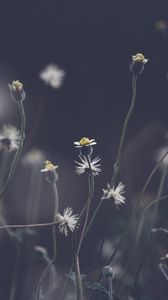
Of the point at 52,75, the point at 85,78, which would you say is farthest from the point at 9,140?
the point at 85,78

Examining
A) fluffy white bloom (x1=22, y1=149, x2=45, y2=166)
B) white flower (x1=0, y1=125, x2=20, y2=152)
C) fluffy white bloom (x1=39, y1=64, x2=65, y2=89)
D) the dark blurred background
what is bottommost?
white flower (x1=0, y1=125, x2=20, y2=152)

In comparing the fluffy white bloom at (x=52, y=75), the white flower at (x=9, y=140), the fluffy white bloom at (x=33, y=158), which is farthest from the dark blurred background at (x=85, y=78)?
the white flower at (x=9, y=140)

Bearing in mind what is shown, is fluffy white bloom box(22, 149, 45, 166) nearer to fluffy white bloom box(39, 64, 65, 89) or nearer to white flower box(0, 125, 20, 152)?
fluffy white bloom box(39, 64, 65, 89)

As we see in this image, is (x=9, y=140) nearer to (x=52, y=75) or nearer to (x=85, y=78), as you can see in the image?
(x=52, y=75)

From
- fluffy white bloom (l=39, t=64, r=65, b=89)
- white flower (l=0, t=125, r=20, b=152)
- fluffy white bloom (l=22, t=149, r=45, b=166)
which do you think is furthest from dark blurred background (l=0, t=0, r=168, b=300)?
white flower (l=0, t=125, r=20, b=152)

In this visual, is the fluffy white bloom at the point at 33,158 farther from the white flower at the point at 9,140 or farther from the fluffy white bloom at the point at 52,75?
the white flower at the point at 9,140

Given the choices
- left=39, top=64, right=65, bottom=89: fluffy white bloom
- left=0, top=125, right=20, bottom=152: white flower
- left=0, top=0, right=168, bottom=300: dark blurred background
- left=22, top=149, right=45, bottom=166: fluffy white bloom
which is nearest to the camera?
left=0, top=125, right=20, bottom=152: white flower
